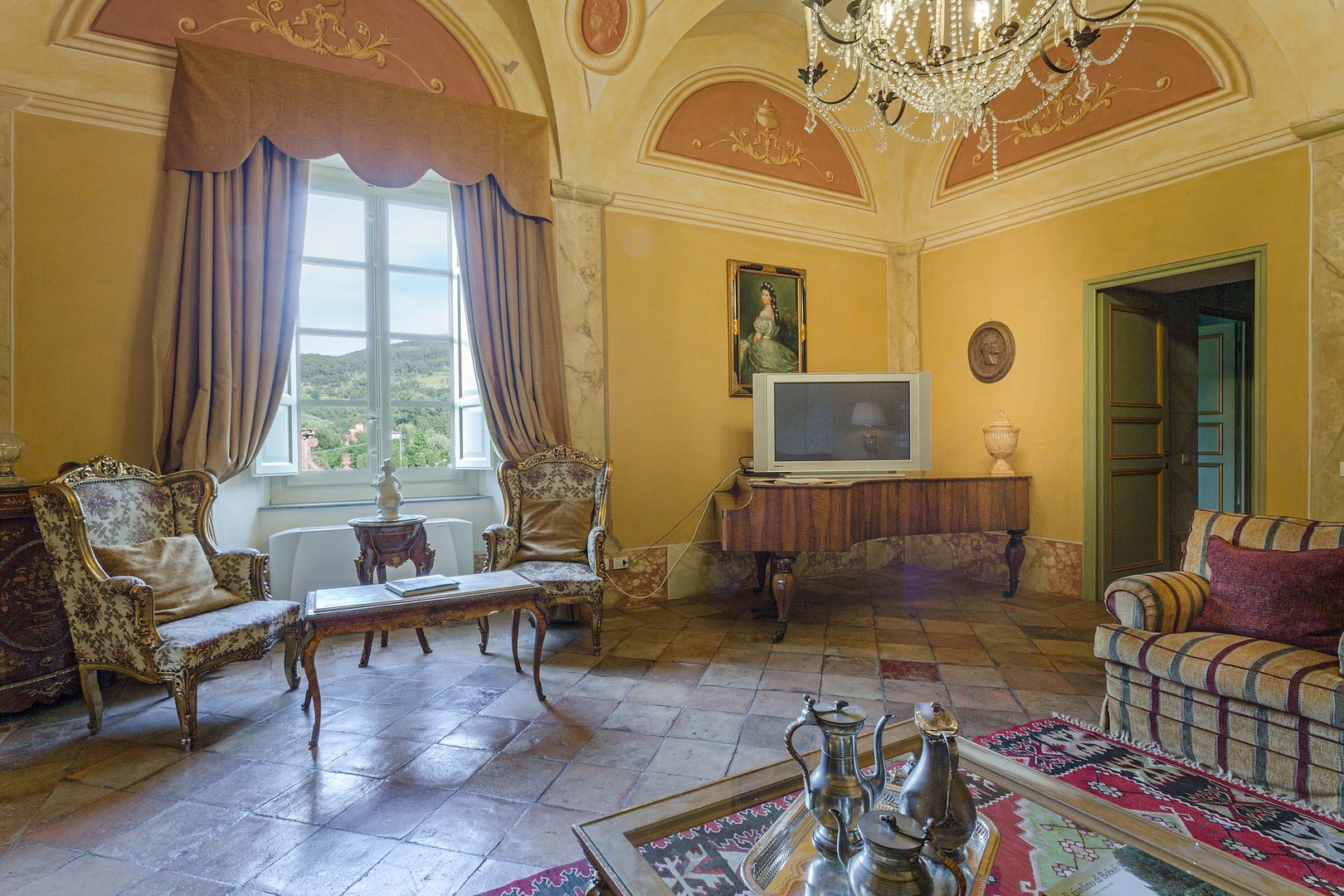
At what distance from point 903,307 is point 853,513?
2.60 m

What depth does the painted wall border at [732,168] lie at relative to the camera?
14.8ft

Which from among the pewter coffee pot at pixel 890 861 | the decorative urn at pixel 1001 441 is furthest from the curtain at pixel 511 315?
the pewter coffee pot at pixel 890 861

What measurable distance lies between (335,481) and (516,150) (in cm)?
233

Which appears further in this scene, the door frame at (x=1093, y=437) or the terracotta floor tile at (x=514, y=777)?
the door frame at (x=1093, y=437)

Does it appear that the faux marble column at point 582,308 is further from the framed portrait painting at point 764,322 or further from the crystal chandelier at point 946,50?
the crystal chandelier at point 946,50

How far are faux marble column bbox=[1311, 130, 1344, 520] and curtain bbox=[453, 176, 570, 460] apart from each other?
13.3 feet

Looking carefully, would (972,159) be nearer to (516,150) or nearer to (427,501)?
(516,150)

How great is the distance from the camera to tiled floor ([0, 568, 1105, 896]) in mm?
1734

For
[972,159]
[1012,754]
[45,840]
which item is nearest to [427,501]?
[45,840]

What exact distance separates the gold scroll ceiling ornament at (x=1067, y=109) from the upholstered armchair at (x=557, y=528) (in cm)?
367

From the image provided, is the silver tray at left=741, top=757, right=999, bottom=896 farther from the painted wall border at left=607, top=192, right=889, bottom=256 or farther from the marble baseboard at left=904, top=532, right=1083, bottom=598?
the painted wall border at left=607, top=192, right=889, bottom=256

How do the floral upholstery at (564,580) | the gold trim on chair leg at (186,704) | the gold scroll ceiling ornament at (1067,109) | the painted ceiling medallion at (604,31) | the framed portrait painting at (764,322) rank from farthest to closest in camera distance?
1. the framed portrait painting at (764,322)
2. the gold scroll ceiling ornament at (1067,109)
3. the painted ceiling medallion at (604,31)
4. the floral upholstery at (564,580)
5. the gold trim on chair leg at (186,704)

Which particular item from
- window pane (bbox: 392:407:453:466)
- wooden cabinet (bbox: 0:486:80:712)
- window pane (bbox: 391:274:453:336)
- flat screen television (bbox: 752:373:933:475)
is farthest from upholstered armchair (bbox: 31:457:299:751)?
flat screen television (bbox: 752:373:933:475)

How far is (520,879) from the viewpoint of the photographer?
163 centimetres
